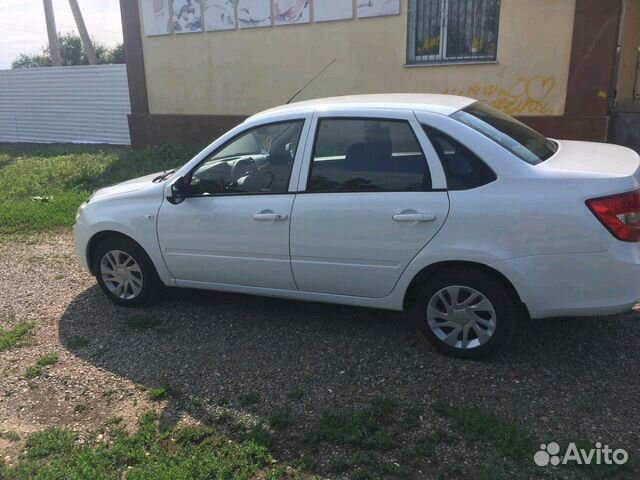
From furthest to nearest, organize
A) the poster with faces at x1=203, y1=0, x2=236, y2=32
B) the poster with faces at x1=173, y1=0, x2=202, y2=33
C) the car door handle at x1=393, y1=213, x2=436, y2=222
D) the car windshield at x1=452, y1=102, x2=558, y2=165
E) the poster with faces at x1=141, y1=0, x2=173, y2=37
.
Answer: the poster with faces at x1=141, y1=0, x2=173, y2=37 → the poster with faces at x1=173, y1=0, x2=202, y2=33 → the poster with faces at x1=203, y1=0, x2=236, y2=32 → the car windshield at x1=452, y1=102, x2=558, y2=165 → the car door handle at x1=393, y1=213, x2=436, y2=222

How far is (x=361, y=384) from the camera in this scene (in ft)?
12.5

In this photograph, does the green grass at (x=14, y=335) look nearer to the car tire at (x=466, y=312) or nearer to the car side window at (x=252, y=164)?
the car side window at (x=252, y=164)

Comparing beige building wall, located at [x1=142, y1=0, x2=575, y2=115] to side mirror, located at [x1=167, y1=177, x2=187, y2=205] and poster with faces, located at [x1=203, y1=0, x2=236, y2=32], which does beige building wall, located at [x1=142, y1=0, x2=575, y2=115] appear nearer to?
poster with faces, located at [x1=203, y1=0, x2=236, y2=32]

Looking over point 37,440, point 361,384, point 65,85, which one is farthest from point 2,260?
point 65,85

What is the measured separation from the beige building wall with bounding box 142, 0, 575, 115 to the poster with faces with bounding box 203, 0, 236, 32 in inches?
6.0

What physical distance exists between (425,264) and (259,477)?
1673 mm

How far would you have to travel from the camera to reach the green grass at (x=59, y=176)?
8.44m

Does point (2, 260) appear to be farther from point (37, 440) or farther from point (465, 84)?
point (465, 84)

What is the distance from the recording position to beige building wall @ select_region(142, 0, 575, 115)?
9539 mm

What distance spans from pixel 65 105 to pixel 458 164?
1539 centimetres

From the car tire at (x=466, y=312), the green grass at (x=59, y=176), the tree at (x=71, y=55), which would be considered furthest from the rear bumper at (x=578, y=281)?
the tree at (x=71, y=55)

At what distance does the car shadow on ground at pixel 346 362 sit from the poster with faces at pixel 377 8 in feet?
23.4

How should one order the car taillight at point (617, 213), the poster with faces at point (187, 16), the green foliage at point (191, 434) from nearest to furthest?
the green foliage at point (191, 434) < the car taillight at point (617, 213) < the poster with faces at point (187, 16)

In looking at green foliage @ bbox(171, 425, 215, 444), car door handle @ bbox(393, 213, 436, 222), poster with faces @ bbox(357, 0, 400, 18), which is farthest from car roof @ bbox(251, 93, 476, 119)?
poster with faces @ bbox(357, 0, 400, 18)
